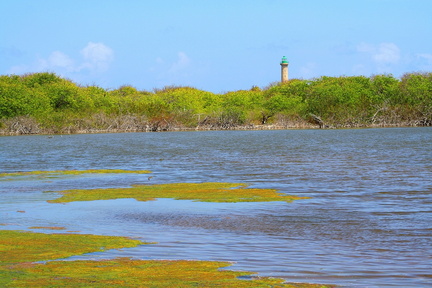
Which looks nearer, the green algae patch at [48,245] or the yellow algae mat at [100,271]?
the yellow algae mat at [100,271]

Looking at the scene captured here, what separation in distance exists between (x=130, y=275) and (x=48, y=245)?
280 centimetres

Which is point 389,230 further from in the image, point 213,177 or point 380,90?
point 380,90

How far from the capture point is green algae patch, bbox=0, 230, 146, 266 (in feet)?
32.6

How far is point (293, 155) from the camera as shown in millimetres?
37688

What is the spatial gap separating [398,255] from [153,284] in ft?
13.0

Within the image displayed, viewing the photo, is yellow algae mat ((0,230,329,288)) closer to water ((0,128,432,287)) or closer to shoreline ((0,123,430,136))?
water ((0,128,432,287))

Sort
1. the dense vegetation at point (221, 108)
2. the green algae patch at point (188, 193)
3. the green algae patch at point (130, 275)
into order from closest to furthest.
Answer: the green algae patch at point (130, 275) < the green algae patch at point (188, 193) < the dense vegetation at point (221, 108)

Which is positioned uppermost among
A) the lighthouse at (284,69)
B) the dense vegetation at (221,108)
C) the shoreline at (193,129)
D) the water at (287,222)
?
the lighthouse at (284,69)

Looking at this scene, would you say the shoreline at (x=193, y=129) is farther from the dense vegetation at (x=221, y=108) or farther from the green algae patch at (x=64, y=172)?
the green algae patch at (x=64, y=172)

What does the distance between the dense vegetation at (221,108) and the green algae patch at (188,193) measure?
234 ft

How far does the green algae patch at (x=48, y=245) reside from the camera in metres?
9.93

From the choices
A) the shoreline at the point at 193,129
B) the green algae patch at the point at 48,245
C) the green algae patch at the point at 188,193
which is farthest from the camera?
→ the shoreline at the point at 193,129

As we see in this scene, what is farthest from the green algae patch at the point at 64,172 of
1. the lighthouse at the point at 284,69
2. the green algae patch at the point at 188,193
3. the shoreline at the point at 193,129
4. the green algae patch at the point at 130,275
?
the lighthouse at the point at 284,69

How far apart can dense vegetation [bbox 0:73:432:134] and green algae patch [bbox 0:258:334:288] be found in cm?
8231
